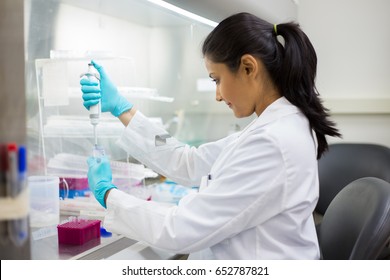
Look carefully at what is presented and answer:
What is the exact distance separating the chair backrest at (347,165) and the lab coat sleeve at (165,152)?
0.92 m

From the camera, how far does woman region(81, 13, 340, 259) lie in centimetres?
99

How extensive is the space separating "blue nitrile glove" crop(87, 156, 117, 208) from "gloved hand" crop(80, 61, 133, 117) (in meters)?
0.19

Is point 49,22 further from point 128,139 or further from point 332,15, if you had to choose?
point 332,15

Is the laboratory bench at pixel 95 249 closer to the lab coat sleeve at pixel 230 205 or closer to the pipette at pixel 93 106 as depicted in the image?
the lab coat sleeve at pixel 230 205

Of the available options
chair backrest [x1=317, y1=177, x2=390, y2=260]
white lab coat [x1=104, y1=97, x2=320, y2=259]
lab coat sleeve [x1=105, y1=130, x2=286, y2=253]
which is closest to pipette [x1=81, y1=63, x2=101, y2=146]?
white lab coat [x1=104, y1=97, x2=320, y2=259]

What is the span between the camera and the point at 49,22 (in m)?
1.45

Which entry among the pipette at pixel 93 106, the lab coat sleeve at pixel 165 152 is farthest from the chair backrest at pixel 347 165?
the pipette at pixel 93 106

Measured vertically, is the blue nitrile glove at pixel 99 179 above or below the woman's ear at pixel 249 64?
below

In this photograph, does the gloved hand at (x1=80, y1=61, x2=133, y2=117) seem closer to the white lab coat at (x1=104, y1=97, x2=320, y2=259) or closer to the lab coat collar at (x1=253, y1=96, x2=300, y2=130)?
the white lab coat at (x1=104, y1=97, x2=320, y2=259)

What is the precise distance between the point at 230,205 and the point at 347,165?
4.73 feet

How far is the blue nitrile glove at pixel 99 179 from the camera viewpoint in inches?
44.9

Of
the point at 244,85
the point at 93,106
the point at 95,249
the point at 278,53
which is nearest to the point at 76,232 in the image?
the point at 95,249

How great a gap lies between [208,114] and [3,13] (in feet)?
6.52

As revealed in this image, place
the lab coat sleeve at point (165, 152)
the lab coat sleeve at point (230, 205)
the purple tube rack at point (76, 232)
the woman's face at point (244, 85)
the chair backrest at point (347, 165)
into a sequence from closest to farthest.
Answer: the lab coat sleeve at point (230, 205)
the woman's face at point (244, 85)
the purple tube rack at point (76, 232)
the lab coat sleeve at point (165, 152)
the chair backrest at point (347, 165)
